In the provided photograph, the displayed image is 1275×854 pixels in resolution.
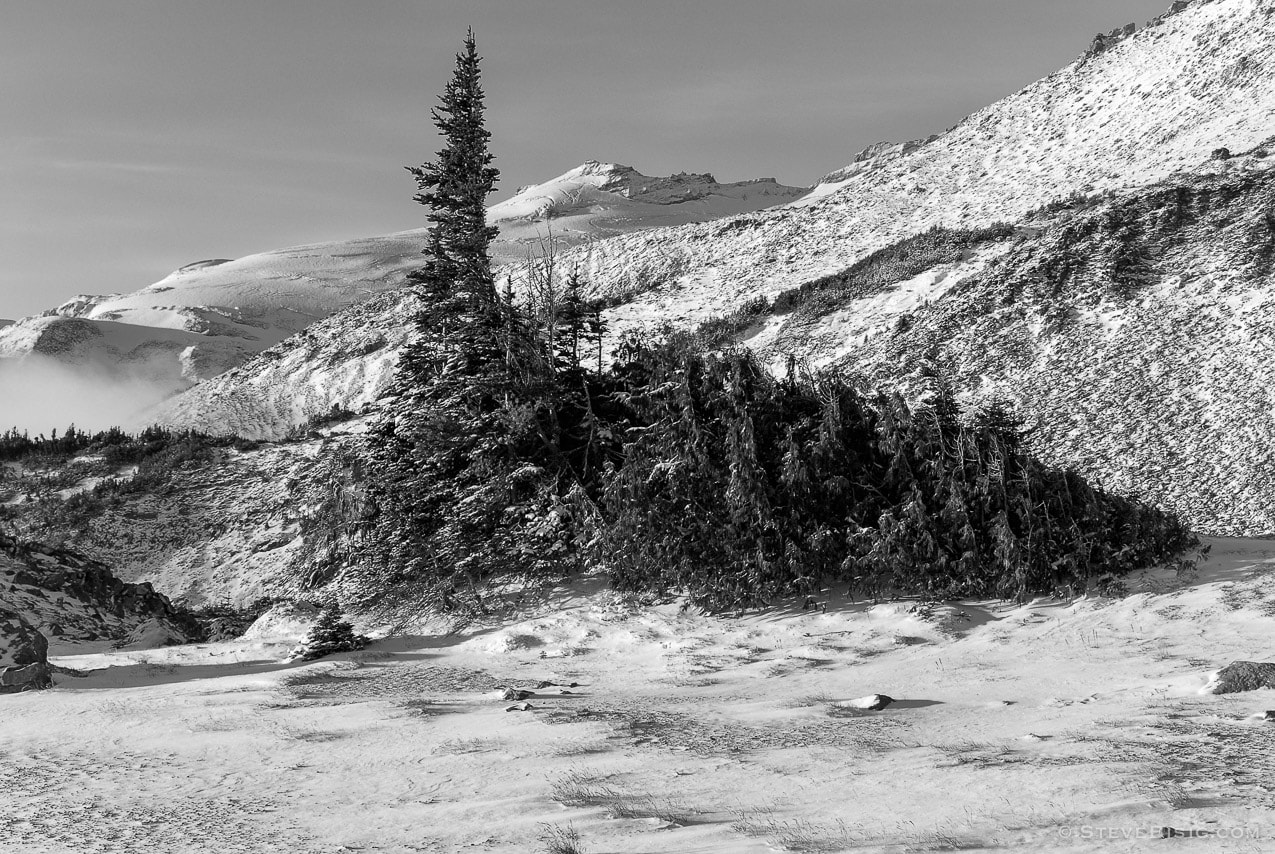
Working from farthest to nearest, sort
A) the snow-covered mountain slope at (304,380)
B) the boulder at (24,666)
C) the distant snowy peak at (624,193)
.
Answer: the distant snowy peak at (624,193), the snow-covered mountain slope at (304,380), the boulder at (24,666)

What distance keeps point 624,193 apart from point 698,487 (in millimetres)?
137970

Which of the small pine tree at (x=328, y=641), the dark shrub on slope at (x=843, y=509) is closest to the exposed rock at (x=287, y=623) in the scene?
the small pine tree at (x=328, y=641)

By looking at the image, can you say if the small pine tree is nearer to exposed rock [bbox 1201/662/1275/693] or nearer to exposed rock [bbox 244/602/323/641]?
exposed rock [bbox 244/602/323/641]

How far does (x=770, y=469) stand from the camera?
14.9 metres

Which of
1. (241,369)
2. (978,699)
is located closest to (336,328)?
(241,369)

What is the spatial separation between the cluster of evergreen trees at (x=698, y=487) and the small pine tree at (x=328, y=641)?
187 cm

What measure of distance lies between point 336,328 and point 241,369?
5.21 m

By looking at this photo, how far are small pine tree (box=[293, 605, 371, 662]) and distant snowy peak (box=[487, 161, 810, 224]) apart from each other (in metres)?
113

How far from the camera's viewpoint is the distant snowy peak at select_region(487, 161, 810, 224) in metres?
135

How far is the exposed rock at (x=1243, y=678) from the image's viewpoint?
28.6ft

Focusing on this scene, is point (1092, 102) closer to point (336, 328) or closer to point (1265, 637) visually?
point (336, 328)

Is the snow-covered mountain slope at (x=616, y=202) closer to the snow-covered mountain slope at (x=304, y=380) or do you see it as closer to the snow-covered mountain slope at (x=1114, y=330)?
the snow-covered mountain slope at (x=304, y=380)

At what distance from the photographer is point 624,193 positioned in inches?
5822

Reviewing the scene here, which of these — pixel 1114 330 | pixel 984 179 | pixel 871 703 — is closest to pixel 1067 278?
pixel 1114 330
